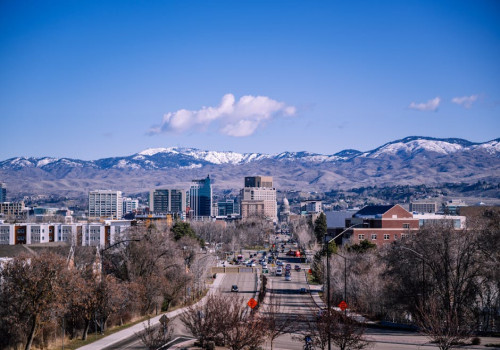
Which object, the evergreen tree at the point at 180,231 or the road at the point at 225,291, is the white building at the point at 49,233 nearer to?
the evergreen tree at the point at 180,231

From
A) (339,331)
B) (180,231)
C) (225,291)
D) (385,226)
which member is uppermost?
(385,226)

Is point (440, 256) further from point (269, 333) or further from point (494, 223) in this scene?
point (269, 333)

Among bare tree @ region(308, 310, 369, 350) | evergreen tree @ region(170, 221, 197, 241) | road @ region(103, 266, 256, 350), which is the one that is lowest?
road @ region(103, 266, 256, 350)

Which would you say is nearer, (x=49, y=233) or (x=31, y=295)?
(x=31, y=295)

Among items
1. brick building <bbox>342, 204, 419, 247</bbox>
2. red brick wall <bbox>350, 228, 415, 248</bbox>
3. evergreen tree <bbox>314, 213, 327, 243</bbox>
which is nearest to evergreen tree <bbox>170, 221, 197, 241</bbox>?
brick building <bbox>342, 204, 419, 247</bbox>

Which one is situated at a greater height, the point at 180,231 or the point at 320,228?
the point at 180,231

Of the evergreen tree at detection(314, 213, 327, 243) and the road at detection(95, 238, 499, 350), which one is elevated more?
the evergreen tree at detection(314, 213, 327, 243)

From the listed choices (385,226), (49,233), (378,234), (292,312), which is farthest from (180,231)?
(292,312)

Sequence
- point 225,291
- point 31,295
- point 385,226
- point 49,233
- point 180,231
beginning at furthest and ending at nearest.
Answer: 1. point 49,233
2. point 180,231
3. point 385,226
4. point 225,291
5. point 31,295

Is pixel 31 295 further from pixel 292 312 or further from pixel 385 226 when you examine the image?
pixel 385 226

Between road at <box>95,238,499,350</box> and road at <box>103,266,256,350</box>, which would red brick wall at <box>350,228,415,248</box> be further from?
road at <box>103,266,256,350</box>

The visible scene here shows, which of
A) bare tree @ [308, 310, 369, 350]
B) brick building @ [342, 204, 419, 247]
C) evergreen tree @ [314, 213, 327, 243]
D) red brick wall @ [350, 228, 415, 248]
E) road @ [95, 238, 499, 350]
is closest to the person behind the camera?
bare tree @ [308, 310, 369, 350]

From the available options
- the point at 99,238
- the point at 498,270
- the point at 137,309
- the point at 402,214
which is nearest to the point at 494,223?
the point at 498,270

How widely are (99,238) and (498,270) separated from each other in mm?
102271
